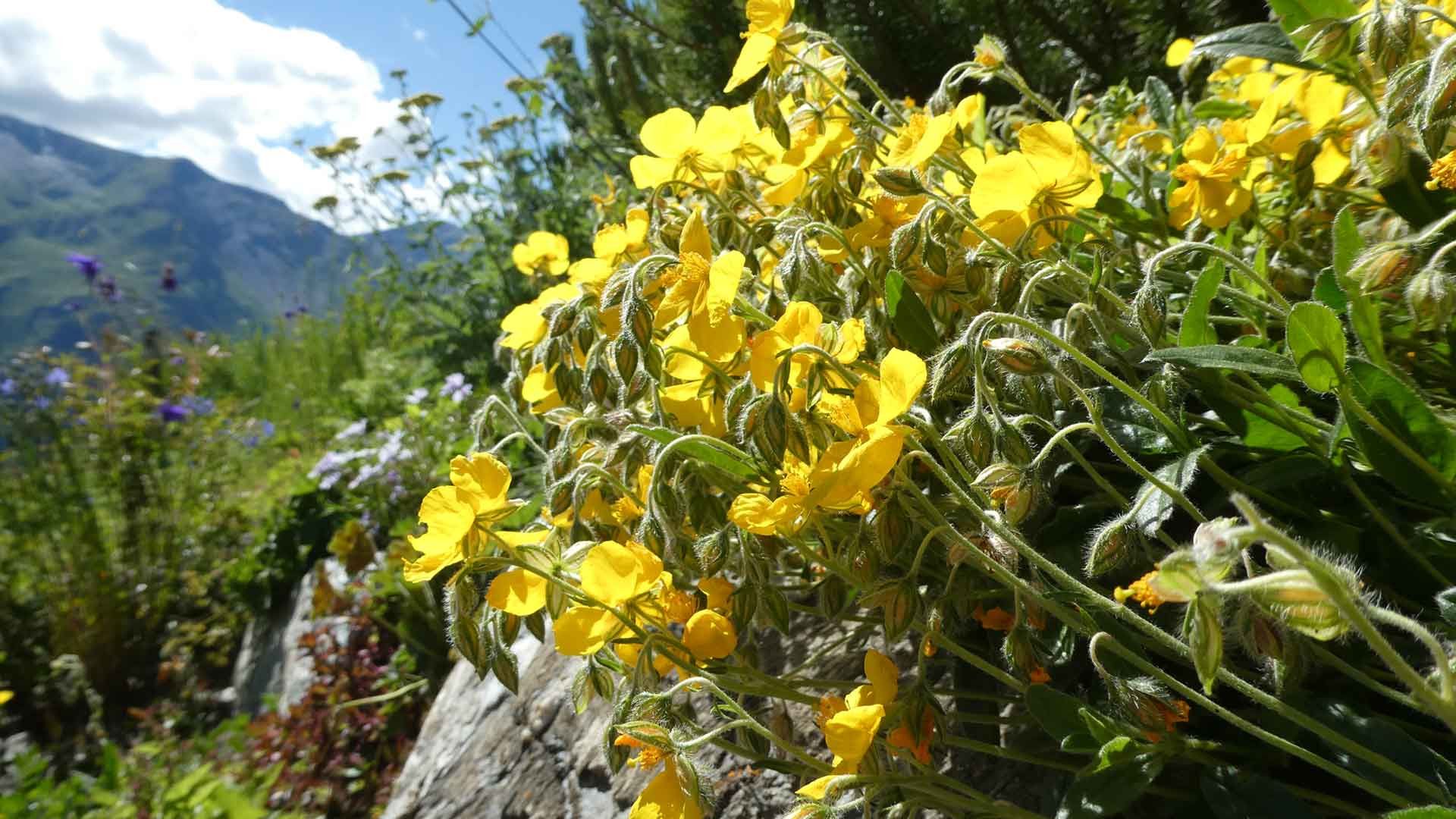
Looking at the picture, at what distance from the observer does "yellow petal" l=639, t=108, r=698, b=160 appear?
3.61 feet

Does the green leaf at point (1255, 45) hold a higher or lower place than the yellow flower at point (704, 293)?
lower

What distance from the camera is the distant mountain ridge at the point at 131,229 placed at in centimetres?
8538

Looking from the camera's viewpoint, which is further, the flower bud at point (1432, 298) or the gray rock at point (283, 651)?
the gray rock at point (283, 651)

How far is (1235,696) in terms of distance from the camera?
0.90 meters

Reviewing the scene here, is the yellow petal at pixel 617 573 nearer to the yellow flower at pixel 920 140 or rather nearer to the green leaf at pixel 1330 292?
the yellow flower at pixel 920 140

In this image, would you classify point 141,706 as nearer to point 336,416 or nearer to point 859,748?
point 336,416

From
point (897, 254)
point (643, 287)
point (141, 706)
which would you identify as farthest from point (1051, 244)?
point (141, 706)

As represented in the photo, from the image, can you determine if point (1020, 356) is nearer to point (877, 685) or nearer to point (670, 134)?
point (877, 685)

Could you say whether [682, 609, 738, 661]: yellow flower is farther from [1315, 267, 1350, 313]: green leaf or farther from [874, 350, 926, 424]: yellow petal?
[1315, 267, 1350, 313]: green leaf

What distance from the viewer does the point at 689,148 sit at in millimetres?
1129

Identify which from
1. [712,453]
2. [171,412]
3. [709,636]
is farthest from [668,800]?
[171,412]

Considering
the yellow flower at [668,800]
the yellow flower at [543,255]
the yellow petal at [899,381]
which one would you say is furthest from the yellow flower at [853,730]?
the yellow flower at [543,255]

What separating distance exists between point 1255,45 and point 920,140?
0.45 metres

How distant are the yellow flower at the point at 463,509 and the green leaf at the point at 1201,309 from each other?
2.07 ft
